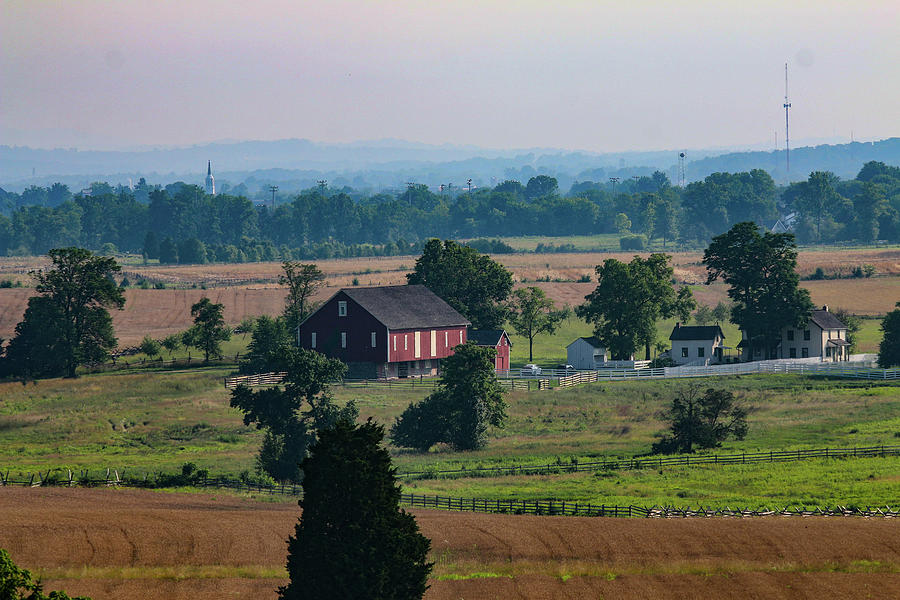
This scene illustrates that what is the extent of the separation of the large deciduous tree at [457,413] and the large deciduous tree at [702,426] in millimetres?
10342

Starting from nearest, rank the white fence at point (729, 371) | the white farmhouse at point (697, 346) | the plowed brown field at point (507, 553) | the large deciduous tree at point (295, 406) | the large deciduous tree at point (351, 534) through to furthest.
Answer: the large deciduous tree at point (351, 534), the plowed brown field at point (507, 553), the large deciduous tree at point (295, 406), the white fence at point (729, 371), the white farmhouse at point (697, 346)

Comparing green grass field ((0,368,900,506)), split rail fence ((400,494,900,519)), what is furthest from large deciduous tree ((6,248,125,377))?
split rail fence ((400,494,900,519))

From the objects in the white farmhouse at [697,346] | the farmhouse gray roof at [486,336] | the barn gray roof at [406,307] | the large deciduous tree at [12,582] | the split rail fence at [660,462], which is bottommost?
the split rail fence at [660,462]

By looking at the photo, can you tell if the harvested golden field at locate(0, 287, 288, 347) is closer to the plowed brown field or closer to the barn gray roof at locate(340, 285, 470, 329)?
the barn gray roof at locate(340, 285, 470, 329)

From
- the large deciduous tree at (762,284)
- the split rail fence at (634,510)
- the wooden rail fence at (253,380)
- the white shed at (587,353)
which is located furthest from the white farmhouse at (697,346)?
the split rail fence at (634,510)

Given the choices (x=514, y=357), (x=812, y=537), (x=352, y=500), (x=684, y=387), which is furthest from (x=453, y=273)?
(x=352, y=500)

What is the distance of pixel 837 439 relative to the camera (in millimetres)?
75188

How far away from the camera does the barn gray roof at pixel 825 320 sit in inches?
4350

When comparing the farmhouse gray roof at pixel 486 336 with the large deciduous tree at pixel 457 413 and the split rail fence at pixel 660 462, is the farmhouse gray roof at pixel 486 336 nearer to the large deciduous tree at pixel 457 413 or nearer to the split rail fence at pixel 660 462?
the large deciduous tree at pixel 457 413

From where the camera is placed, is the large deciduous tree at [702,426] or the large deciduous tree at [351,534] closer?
the large deciduous tree at [351,534]

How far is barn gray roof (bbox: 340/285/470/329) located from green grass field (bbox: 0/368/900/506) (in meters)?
9.35

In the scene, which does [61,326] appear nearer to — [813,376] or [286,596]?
[813,376]

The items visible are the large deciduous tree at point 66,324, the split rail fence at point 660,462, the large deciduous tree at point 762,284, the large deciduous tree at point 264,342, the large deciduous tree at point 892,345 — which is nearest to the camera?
the split rail fence at point 660,462

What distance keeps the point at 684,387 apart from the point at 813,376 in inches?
503
